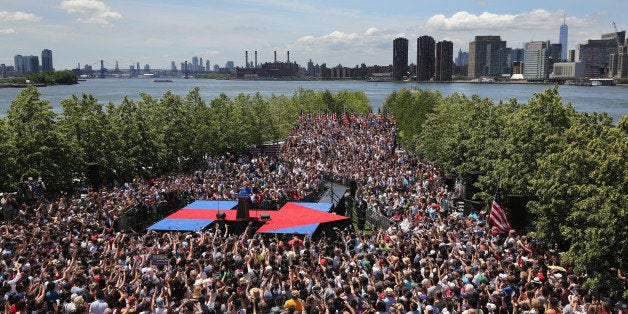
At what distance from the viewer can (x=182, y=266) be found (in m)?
14.0

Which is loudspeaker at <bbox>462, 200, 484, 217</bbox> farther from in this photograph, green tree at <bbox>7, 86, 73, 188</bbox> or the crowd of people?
green tree at <bbox>7, 86, 73, 188</bbox>

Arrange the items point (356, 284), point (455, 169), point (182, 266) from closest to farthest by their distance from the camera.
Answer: point (356, 284) < point (182, 266) < point (455, 169)

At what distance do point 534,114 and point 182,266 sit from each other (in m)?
17.7

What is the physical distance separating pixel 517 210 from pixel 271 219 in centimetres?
988

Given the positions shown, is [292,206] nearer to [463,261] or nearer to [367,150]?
[463,261]

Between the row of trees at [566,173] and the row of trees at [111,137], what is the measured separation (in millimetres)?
19042

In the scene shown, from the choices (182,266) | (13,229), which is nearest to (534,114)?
(182,266)

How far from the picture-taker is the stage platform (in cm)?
2139

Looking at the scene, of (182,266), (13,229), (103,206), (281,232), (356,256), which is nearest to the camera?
(182,266)

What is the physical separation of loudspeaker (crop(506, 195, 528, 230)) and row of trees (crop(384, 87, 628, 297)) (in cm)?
47

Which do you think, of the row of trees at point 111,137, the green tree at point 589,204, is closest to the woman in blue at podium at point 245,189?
the row of trees at point 111,137

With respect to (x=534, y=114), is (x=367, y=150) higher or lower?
lower

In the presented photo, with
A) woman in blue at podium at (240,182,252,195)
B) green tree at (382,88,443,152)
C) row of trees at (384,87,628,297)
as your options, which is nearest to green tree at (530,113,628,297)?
row of trees at (384,87,628,297)

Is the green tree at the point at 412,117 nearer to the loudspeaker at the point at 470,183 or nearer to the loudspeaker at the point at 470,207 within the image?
the loudspeaker at the point at 470,183
